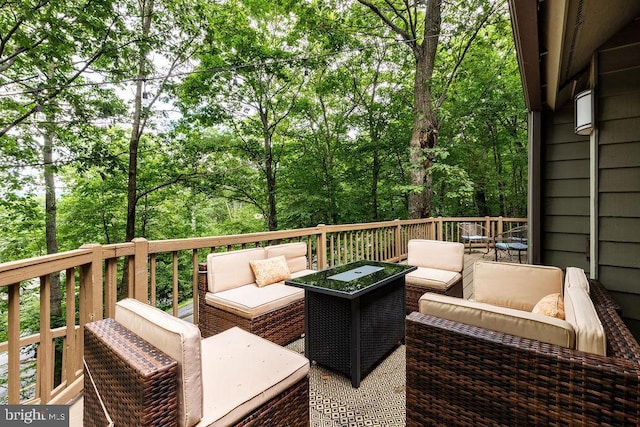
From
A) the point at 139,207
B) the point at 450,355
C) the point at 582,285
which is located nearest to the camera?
the point at 450,355

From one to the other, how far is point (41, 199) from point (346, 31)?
921 centimetres

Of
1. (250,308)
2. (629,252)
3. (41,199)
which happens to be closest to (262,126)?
(41,199)

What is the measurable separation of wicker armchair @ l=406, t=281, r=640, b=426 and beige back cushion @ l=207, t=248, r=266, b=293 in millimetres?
1918

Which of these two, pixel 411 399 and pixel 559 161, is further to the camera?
pixel 559 161

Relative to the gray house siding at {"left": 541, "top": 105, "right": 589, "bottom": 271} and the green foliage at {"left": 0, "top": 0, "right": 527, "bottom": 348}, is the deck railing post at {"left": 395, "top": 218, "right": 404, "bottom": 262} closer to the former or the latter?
the green foliage at {"left": 0, "top": 0, "right": 527, "bottom": 348}

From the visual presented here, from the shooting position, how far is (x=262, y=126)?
A: 873cm

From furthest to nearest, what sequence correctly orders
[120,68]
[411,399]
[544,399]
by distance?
1. [120,68]
2. [411,399]
3. [544,399]

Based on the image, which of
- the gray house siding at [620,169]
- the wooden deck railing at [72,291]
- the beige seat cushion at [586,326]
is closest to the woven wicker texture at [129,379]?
the wooden deck railing at [72,291]

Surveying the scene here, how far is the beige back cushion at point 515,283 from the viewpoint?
2059mm

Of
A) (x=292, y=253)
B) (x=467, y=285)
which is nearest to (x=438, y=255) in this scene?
(x=467, y=285)

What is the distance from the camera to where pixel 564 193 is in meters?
3.28

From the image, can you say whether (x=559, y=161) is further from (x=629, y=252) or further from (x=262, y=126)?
(x=262, y=126)

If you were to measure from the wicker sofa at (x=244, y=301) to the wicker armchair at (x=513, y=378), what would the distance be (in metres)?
1.38

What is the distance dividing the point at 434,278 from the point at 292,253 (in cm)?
167
